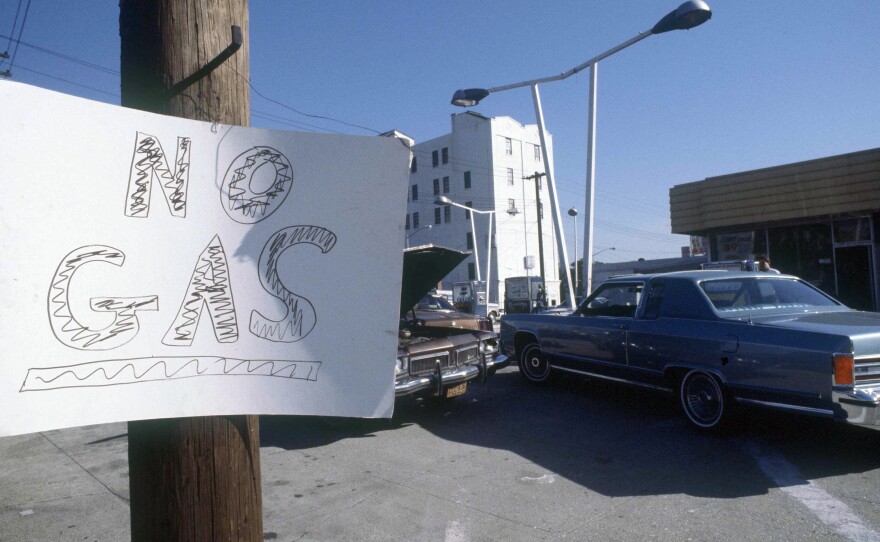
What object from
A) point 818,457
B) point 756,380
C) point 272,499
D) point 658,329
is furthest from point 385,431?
point 818,457

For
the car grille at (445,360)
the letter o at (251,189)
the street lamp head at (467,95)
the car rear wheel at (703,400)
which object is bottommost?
the car rear wheel at (703,400)

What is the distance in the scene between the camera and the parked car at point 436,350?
257 inches

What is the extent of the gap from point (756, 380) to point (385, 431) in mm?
3775

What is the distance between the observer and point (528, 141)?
52.1 meters

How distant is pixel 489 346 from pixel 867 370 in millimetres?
4114

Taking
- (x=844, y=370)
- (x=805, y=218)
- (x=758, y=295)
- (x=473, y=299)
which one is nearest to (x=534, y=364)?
(x=758, y=295)

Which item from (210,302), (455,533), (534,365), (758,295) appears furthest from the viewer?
(534,365)

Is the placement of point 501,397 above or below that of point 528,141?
below

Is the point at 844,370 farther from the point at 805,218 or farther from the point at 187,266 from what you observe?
the point at 805,218

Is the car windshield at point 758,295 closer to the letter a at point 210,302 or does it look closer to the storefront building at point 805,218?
the letter a at point 210,302

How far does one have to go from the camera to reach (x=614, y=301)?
780 centimetres

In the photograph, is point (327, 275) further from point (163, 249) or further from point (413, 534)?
point (413, 534)

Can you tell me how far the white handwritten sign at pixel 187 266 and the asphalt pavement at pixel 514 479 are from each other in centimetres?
268

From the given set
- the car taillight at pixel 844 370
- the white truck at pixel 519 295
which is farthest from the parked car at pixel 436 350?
the white truck at pixel 519 295
